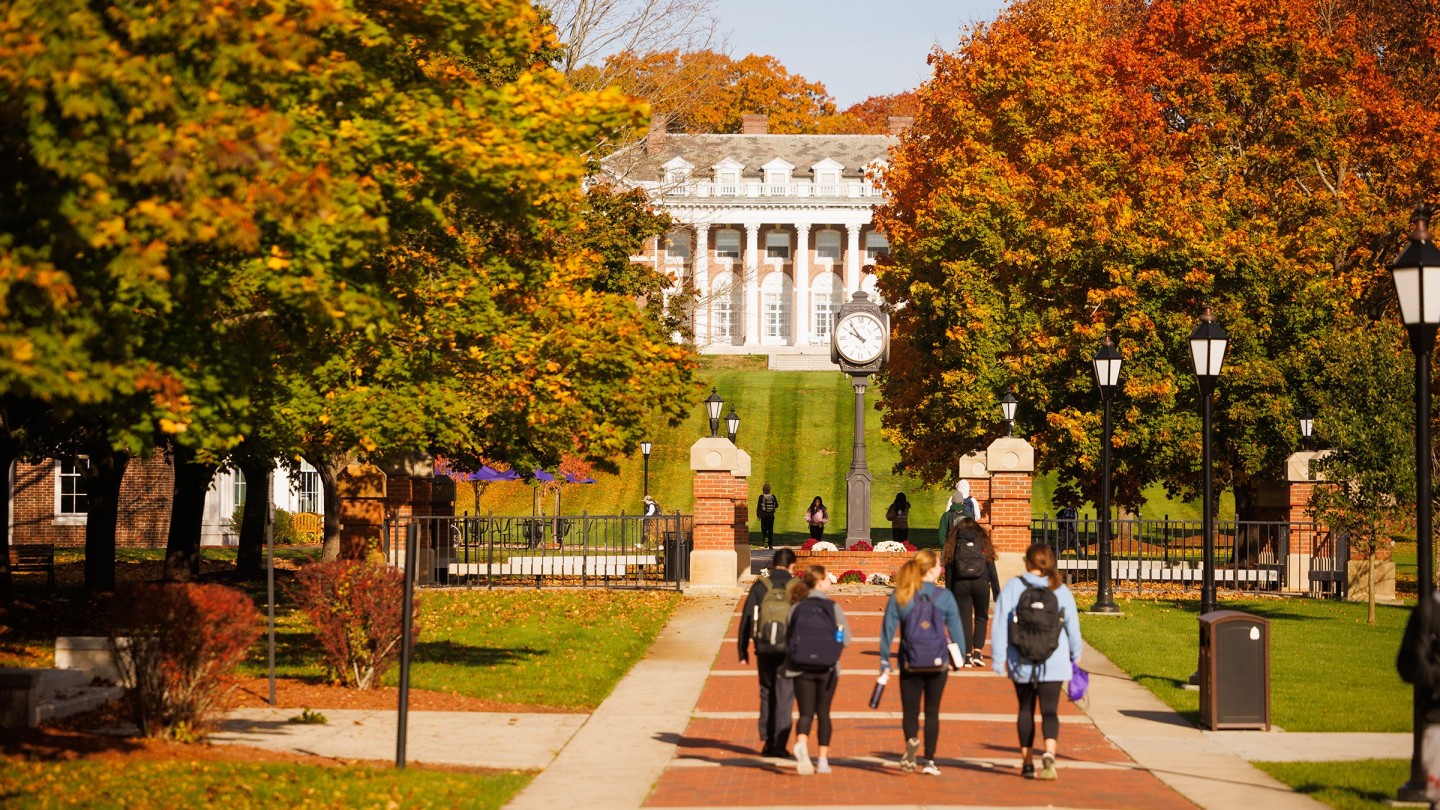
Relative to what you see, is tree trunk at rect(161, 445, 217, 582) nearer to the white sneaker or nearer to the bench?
the bench

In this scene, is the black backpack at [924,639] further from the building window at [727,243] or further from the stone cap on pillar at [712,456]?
the building window at [727,243]

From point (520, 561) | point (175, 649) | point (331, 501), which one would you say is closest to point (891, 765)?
point (175, 649)

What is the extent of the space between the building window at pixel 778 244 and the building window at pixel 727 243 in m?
2.03

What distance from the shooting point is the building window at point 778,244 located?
114m

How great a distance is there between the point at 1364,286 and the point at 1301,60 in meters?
5.67

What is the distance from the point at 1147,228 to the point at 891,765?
26.7 metres

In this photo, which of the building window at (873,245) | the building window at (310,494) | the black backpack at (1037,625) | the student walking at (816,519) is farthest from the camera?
the building window at (873,245)

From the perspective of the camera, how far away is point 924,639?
500 inches

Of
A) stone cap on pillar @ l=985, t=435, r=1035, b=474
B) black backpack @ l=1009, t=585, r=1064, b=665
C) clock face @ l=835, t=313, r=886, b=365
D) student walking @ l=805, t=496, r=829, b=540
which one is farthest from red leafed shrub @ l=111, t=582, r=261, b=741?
student walking @ l=805, t=496, r=829, b=540

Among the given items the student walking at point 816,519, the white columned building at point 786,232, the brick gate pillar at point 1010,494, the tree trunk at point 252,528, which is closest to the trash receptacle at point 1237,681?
the brick gate pillar at point 1010,494

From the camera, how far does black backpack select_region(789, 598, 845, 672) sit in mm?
12609

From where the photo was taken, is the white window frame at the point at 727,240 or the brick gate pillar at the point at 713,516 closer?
the brick gate pillar at the point at 713,516

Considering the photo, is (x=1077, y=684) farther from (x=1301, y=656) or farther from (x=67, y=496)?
(x=67, y=496)

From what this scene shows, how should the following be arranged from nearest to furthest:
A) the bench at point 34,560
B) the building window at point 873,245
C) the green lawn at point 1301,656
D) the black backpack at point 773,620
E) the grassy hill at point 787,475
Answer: the black backpack at point 773,620
the green lawn at point 1301,656
the bench at point 34,560
the grassy hill at point 787,475
the building window at point 873,245
